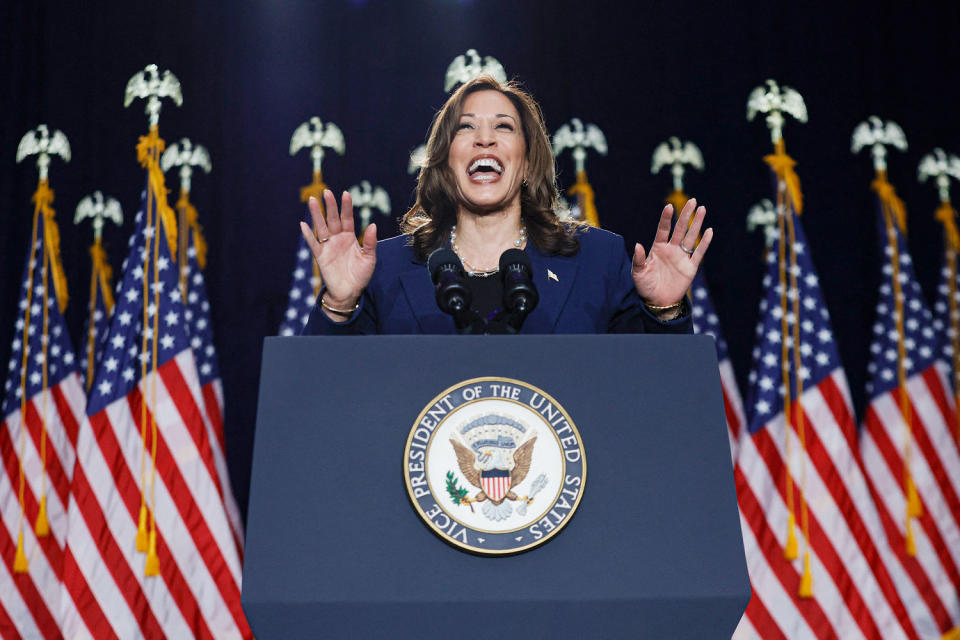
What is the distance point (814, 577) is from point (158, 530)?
10.00ft

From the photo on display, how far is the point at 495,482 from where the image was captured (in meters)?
1.17

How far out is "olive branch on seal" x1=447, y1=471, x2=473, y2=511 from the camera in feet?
3.82

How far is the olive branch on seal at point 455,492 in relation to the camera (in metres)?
1.17

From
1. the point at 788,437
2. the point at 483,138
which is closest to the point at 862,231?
the point at 788,437

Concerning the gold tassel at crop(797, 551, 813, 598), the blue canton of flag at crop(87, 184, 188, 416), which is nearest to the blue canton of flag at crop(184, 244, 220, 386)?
the blue canton of flag at crop(87, 184, 188, 416)

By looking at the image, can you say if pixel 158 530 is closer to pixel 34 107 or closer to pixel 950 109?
pixel 34 107

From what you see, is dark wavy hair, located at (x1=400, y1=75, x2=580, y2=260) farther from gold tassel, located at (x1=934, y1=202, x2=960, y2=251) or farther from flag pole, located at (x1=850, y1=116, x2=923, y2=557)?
gold tassel, located at (x1=934, y1=202, x2=960, y2=251)

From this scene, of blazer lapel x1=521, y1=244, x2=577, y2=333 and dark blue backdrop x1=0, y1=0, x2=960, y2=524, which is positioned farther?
dark blue backdrop x1=0, y1=0, x2=960, y2=524

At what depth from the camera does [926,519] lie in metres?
4.67

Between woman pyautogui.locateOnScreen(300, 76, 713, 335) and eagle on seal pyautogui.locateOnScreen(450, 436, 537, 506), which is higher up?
woman pyautogui.locateOnScreen(300, 76, 713, 335)

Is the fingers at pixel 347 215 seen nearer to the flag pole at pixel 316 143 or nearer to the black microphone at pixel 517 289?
the black microphone at pixel 517 289

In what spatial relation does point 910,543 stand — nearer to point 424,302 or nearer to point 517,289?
point 424,302

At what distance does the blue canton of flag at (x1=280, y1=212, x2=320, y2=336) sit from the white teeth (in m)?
2.83

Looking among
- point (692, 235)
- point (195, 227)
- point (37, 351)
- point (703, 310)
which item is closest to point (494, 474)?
point (692, 235)
